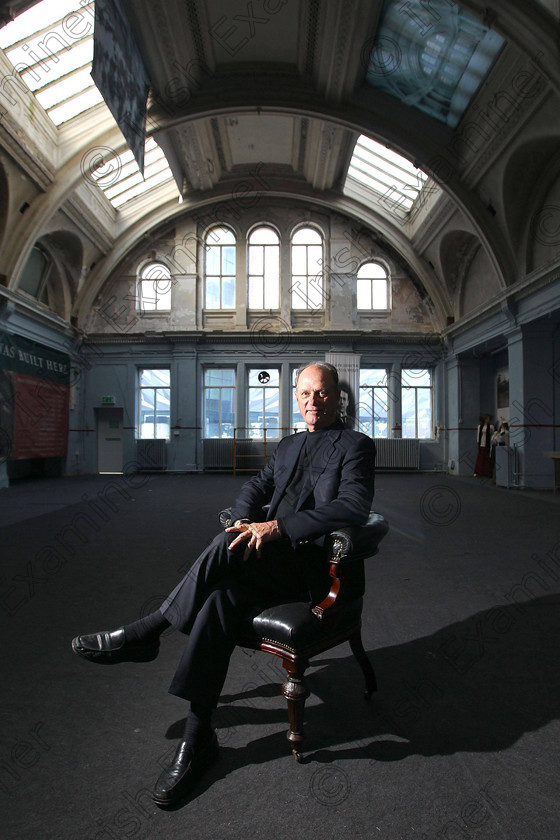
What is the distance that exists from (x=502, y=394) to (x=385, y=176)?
8007mm

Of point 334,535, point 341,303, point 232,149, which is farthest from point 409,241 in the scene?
point 334,535

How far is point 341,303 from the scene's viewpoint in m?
18.3

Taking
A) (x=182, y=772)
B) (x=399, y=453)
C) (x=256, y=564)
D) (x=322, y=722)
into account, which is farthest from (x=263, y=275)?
(x=182, y=772)

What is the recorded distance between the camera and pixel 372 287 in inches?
733

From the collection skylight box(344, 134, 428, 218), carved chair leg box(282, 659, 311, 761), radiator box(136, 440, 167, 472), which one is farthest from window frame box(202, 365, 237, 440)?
carved chair leg box(282, 659, 311, 761)

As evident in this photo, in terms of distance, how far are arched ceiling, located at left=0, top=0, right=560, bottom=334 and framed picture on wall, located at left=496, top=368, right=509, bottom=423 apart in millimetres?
3001

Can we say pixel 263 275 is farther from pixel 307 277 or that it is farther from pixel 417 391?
pixel 417 391

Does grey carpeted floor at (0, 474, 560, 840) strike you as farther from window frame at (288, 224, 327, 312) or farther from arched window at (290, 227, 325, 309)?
arched window at (290, 227, 325, 309)

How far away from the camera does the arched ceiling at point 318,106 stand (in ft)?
32.2

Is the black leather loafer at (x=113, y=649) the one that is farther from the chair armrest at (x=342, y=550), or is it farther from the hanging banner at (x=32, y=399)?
the hanging banner at (x=32, y=399)

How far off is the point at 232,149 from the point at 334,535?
667 inches

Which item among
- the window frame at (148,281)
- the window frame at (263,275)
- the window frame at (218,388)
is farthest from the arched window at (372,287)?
the window frame at (148,281)

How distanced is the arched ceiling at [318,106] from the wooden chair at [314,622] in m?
9.28

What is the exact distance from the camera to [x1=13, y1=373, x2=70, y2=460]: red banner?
14.0 meters
